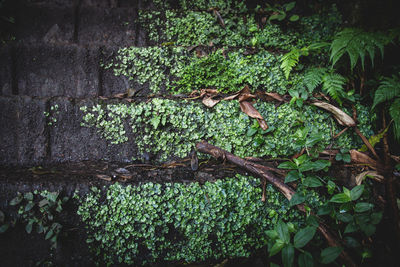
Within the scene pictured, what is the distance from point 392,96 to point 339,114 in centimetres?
50

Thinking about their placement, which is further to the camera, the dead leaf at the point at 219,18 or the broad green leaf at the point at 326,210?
the dead leaf at the point at 219,18

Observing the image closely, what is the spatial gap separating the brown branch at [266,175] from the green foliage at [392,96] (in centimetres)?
125

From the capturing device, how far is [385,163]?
1.98 m

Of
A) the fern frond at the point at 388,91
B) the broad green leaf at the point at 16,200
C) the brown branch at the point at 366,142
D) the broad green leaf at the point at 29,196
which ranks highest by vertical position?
the fern frond at the point at 388,91

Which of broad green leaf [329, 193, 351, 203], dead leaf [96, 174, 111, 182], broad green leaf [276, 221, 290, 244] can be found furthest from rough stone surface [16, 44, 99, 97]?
broad green leaf [329, 193, 351, 203]

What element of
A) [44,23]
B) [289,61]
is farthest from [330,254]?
[44,23]

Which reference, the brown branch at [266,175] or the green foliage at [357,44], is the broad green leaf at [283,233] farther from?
the green foliage at [357,44]

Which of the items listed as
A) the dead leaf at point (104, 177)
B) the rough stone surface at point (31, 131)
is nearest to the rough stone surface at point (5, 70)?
the rough stone surface at point (31, 131)

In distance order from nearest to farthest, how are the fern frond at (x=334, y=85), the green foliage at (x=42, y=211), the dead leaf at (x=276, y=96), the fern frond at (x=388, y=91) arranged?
the green foliage at (x=42, y=211), the fern frond at (x=388, y=91), the fern frond at (x=334, y=85), the dead leaf at (x=276, y=96)

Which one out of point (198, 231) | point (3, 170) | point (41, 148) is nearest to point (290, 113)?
point (198, 231)

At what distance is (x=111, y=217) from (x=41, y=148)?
1235mm

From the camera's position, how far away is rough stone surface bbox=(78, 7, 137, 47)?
275cm

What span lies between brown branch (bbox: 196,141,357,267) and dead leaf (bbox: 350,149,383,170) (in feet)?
2.57

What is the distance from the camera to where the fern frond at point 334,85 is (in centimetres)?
214
